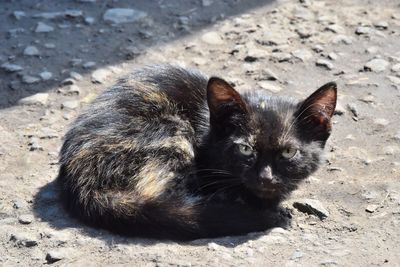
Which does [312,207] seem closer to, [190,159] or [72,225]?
[190,159]

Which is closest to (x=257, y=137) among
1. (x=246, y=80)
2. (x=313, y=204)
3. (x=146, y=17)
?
(x=313, y=204)

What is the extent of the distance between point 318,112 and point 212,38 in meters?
2.64

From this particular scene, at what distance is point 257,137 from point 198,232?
72cm

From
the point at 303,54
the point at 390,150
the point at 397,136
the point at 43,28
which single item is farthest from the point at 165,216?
the point at 43,28

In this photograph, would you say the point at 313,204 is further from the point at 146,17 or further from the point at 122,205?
the point at 146,17

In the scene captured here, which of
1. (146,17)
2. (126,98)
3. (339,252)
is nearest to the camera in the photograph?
(339,252)

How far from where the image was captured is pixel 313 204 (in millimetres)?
4855

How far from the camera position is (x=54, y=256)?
4.30 m

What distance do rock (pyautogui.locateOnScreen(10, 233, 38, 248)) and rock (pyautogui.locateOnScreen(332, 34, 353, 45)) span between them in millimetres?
3762

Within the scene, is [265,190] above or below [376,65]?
above

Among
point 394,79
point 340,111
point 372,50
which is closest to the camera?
point 340,111

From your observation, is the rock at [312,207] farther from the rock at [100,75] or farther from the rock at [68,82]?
the rock at [68,82]

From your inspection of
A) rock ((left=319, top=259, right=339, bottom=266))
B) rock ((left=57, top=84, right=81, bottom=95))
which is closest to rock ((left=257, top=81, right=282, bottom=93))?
rock ((left=57, top=84, right=81, bottom=95))

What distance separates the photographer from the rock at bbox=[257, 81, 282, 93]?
6324mm
